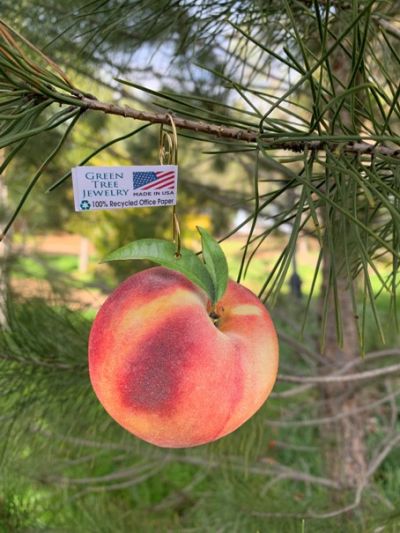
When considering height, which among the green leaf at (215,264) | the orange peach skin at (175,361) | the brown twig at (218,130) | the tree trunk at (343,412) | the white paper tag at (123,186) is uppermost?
the brown twig at (218,130)

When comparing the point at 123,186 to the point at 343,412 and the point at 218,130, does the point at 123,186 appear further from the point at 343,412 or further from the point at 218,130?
the point at 343,412

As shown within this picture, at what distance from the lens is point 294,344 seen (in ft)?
3.97

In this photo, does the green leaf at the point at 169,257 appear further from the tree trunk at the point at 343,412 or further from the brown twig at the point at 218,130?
the tree trunk at the point at 343,412

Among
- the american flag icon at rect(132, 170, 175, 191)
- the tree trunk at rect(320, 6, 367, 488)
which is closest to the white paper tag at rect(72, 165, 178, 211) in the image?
the american flag icon at rect(132, 170, 175, 191)

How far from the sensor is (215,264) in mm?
294

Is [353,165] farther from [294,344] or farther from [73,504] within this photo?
[73,504]

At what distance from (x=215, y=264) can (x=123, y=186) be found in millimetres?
66

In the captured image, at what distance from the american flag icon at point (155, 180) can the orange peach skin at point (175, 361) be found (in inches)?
1.9

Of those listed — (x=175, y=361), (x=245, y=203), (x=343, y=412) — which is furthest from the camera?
(x=343, y=412)

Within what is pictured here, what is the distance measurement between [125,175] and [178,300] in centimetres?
8

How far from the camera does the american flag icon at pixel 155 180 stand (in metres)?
0.30

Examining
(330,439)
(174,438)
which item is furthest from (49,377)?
(330,439)

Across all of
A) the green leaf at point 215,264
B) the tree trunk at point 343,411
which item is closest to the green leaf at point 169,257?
the green leaf at point 215,264

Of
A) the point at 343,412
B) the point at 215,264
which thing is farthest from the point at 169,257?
the point at 343,412
